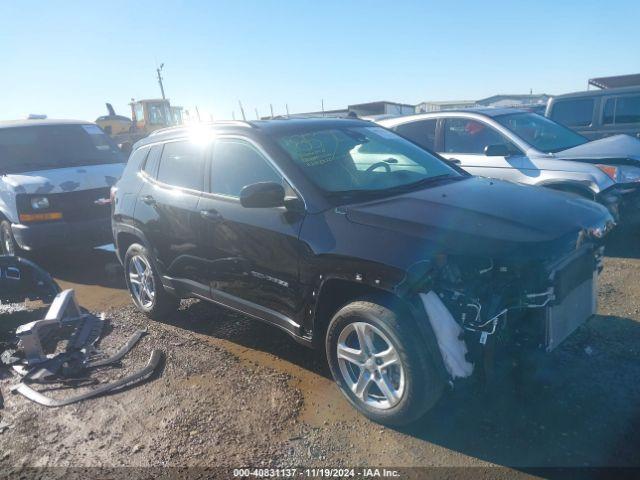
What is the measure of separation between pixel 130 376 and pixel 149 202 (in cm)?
162

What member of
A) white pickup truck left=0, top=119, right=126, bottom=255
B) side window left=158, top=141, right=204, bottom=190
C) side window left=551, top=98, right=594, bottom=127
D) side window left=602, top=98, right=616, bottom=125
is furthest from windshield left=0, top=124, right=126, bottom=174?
side window left=602, top=98, right=616, bottom=125

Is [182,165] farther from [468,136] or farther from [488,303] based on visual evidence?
[468,136]

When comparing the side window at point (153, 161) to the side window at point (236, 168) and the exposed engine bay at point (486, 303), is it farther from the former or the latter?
the exposed engine bay at point (486, 303)

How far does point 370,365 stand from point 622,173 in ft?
14.3

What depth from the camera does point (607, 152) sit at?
595cm

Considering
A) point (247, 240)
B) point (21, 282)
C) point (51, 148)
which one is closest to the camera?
point (247, 240)

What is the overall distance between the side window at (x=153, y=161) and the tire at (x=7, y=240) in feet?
10.9

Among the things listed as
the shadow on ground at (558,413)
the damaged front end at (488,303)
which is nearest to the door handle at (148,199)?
the shadow on ground at (558,413)

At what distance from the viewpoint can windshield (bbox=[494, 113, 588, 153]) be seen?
6395mm

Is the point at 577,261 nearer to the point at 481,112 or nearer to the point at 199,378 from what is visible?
the point at 199,378

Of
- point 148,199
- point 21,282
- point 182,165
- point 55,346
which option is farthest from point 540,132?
point 21,282

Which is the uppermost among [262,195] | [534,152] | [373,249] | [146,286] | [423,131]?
[262,195]

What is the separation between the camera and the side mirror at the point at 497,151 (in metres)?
6.07

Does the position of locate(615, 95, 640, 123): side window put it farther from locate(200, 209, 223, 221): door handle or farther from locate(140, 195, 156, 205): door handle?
locate(140, 195, 156, 205): door handle
